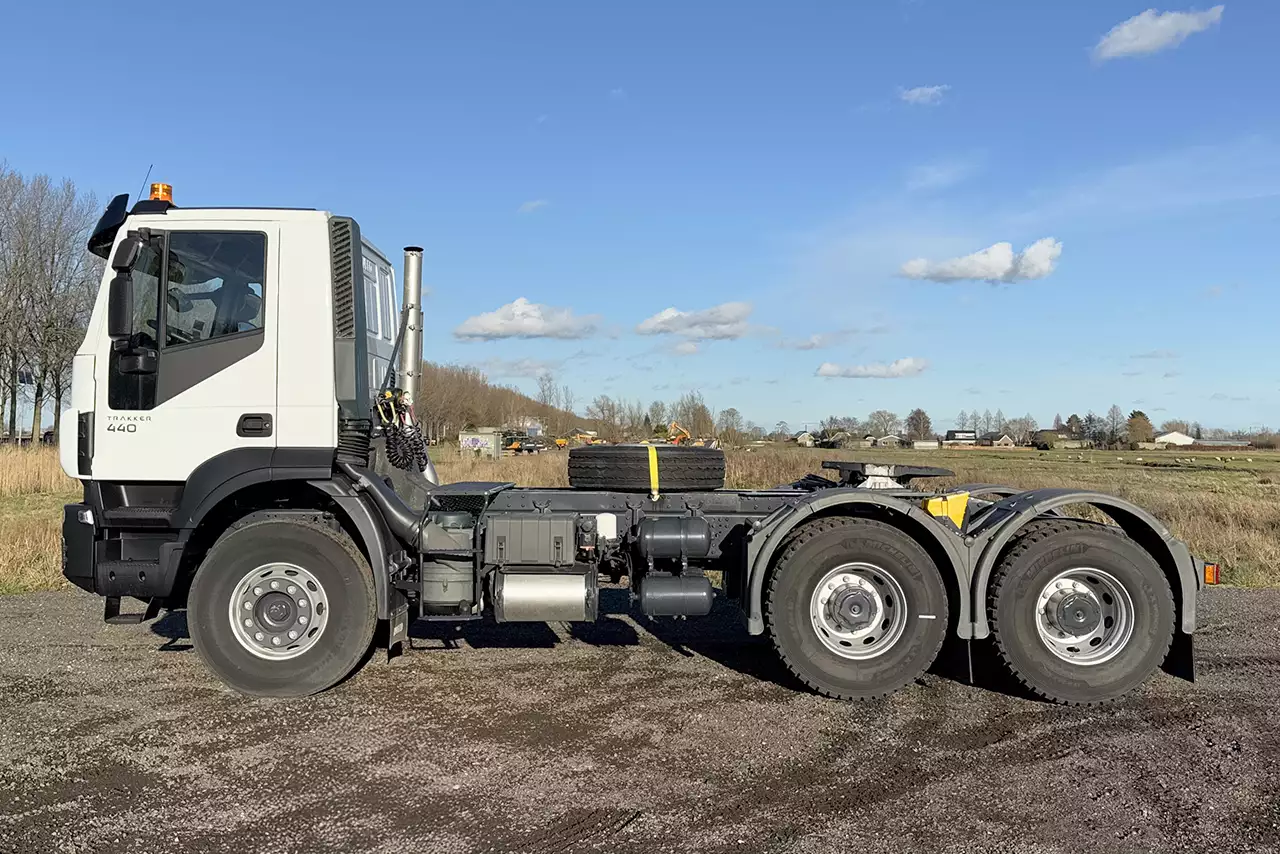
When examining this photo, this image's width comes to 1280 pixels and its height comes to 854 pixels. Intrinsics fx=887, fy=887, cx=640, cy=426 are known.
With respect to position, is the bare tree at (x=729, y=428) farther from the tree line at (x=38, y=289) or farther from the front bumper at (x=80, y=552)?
the tree line at (x=38, y=289)

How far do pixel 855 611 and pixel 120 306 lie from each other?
5.26 meters

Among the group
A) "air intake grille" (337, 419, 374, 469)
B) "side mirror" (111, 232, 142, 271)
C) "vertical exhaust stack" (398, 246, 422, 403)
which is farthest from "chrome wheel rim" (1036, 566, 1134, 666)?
"side mirror" (111, 232, 142, 271)

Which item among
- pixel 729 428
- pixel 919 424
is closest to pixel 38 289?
pixel 729 428

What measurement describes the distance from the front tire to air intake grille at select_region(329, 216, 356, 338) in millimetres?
1414

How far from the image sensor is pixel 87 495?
607 centimetres

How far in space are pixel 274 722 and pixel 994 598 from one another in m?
4.70

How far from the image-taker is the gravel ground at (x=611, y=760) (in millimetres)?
3959

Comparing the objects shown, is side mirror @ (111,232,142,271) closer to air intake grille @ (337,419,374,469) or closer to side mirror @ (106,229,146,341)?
side mirror @ (106,229,146,341)

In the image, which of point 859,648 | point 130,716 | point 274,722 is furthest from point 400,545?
point 859,648

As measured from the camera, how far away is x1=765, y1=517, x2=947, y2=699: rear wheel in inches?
232

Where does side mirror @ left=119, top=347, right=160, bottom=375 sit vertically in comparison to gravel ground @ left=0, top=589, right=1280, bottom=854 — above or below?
above

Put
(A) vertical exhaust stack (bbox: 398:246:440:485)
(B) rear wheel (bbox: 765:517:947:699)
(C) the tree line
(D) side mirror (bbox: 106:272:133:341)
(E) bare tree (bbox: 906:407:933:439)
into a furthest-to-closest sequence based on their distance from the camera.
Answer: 1. (E) bare tree (bbox: 906:407:933:439)
2. (C) the tree line
3. (A) vertical exhaust stack (bbox: 398:246:440:485)
4. (B) rear wheel (bbox: 765:517:947:699)
5. (D) side mirror (bbox: 106:272:133:341)

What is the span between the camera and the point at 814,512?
6.09 metres

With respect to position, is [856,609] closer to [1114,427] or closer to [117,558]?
[117,558]
